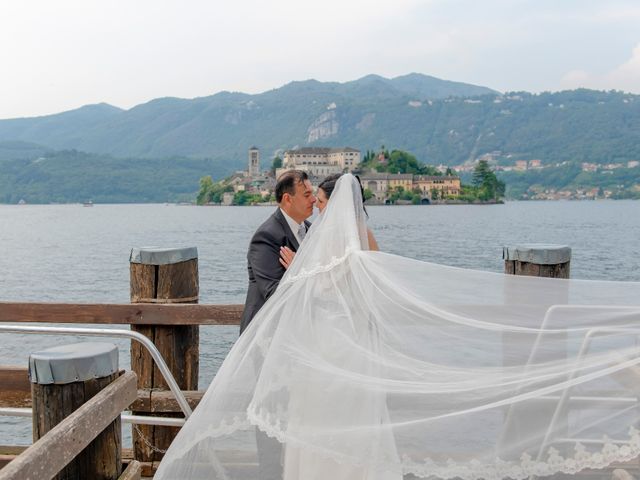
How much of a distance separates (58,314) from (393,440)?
295 cm

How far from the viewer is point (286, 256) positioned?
4.02 meters

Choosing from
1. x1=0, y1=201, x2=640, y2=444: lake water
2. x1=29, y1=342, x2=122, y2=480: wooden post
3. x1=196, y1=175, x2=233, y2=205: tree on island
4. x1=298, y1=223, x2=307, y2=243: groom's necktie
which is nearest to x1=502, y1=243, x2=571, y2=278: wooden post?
x1=298, y1=223, x2=307, y2=243: groom's necktie

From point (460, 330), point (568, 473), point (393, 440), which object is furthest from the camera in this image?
point (460, 330)

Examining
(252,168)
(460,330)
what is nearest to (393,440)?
(460,330)

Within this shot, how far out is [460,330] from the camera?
3.26m

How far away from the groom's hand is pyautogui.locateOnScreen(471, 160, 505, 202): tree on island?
15301 cm

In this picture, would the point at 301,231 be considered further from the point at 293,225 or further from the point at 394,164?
the point at 394,164

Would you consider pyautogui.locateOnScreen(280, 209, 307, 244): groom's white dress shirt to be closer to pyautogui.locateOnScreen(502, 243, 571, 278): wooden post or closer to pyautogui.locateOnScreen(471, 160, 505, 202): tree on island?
pyautogui.locateOnScreen(502, 243, 571, 278): wooden post

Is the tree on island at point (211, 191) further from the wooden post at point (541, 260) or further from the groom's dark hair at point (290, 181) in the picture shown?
the groom's dark hair at point (290, 181)

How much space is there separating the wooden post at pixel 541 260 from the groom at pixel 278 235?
4.80 ft

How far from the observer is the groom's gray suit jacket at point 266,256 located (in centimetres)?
408

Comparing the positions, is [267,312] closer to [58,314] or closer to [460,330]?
[460,330]

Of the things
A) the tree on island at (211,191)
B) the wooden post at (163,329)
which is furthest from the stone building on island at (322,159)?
the wooden post at (163,329)

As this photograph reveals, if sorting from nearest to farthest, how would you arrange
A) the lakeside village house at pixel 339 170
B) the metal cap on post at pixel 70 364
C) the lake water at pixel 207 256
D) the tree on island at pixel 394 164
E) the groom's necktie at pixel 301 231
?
the metal cap on post at pixel 70 364 → the groom's necktie at pixel 301 231 → the lake water at pixel 207 256 → the lakeside village house at pixel 339 170 → the tree on island at pixel 394 164
